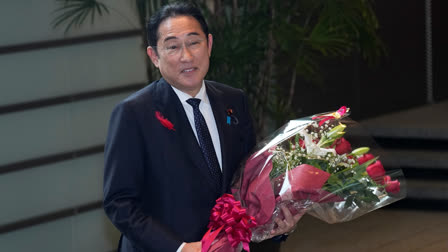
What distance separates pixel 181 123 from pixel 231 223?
327 mm

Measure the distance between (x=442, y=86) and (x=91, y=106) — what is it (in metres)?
4.61

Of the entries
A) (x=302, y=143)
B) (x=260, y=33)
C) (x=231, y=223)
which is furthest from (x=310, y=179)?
(x=260, y=33)

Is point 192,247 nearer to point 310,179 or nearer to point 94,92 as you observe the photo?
point 310,179

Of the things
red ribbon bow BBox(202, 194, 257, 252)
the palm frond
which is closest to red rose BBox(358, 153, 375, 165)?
red ribbon bow BBox(202, 194, 257, 252)

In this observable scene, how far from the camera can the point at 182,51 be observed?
76.0 inches

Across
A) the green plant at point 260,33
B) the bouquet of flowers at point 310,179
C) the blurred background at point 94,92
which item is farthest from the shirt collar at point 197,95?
the green plant at point 260,33

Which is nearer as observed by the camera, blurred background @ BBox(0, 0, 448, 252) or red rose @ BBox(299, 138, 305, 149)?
red rose @ BBox(299, 138, 305, 149)

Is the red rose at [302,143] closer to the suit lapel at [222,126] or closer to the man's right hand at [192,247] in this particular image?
the suit lapel at [222,126]

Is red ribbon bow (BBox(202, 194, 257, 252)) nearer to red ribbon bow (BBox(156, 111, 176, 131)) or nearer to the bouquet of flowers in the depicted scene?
the bouquet of flowers

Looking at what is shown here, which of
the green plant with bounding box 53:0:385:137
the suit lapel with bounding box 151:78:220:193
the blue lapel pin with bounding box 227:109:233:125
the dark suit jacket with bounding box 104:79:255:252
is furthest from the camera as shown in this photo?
the green plant with bounding box 53:0:385:137

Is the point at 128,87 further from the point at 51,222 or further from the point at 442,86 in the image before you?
the point at 442,86

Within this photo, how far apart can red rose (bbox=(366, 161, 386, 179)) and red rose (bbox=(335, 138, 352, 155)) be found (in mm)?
82

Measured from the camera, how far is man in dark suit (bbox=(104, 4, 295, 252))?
1868 mm

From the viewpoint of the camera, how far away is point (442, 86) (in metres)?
7.58
